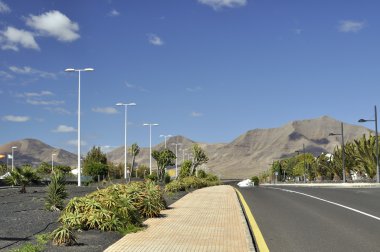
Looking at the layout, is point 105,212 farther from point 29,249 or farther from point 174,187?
point 174,187

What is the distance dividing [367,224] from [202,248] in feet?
22.5

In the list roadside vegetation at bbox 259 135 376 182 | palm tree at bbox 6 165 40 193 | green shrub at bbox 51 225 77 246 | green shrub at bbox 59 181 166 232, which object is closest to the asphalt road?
green shrub at bbox 59 181 166 232

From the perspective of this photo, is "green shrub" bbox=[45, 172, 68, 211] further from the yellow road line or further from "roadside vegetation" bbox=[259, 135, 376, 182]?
"roadside vegetation" bbox=[259, 135, 376, 182]

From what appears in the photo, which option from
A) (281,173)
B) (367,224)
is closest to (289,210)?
(367,224)

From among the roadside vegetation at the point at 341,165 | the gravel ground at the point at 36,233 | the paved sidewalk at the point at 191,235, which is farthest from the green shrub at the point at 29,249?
the roadside vegetation at the point at 341,165

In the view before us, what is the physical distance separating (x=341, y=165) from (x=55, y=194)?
86870 mm

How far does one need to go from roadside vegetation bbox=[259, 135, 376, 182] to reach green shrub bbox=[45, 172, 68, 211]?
5101 cm

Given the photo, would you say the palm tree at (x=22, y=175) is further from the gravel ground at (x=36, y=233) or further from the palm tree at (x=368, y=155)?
the palm tree at (x=368, y=155)

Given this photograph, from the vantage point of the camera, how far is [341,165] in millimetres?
96750

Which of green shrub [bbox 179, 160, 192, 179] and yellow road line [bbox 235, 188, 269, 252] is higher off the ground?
green shrub [bbox 179, 160, 192, 179]

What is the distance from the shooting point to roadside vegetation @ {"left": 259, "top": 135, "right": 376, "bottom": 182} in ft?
238

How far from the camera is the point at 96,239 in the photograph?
1021 cm

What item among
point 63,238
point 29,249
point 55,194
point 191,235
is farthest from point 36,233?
point 55,194

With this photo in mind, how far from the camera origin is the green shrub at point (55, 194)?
52.9 ft
